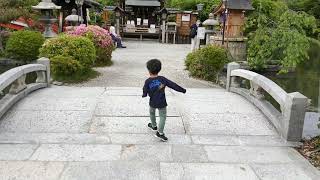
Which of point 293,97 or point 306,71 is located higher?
point 293,97

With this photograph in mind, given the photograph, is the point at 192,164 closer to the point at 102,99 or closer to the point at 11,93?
the point at 102,99

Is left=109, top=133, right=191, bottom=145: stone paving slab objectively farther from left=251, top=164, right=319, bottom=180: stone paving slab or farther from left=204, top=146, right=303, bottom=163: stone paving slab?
left=251, top=164, right=319, bottom=180: stone paving slab

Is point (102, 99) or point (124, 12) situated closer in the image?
point (102, 99)

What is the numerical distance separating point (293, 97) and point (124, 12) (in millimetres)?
29804

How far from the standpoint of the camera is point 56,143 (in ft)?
19.5

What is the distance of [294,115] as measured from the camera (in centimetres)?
618

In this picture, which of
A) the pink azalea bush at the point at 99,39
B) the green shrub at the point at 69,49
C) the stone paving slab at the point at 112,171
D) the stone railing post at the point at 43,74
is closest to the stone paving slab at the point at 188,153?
the stone paving slab at the point at 112,171

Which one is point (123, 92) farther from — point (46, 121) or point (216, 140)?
point (216, 140)

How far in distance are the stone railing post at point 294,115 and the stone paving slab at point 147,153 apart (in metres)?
2.01

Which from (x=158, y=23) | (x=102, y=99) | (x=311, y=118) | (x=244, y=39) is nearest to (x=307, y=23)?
(x=311, y=118)

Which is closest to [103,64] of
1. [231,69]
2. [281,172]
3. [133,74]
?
[133,74]

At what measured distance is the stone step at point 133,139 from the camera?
6051 millimetres

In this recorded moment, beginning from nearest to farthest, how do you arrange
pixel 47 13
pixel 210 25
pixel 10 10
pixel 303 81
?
pixel 303 81, pixel 10 10, pixel 47 13, pixel 210 25

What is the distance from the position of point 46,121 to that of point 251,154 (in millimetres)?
3684
